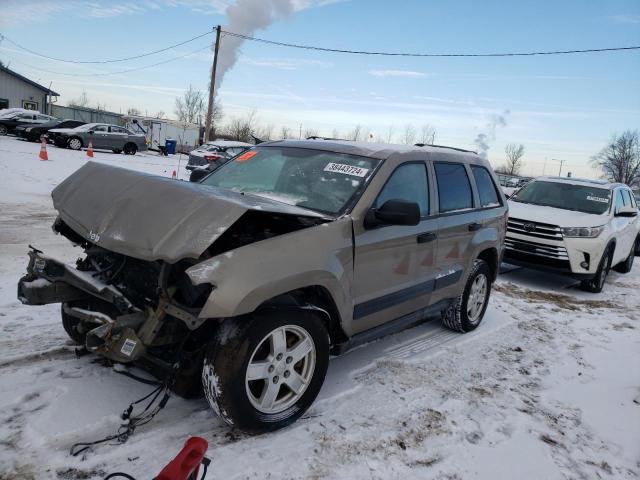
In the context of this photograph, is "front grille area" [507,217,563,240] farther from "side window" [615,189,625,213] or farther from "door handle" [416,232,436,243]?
"door handle" [416,232,436,243]

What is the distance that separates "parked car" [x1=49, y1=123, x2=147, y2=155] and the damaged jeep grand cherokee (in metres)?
23.1

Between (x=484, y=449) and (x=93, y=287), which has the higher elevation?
(x=93, y=287)

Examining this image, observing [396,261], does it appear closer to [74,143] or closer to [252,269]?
[252,269]

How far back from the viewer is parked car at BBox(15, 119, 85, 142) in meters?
25.4

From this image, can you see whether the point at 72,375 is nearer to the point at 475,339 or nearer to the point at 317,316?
the point at 317,316

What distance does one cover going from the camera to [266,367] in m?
2.91

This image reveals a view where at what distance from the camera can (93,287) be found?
2932 millimetres

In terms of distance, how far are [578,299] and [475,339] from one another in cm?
340

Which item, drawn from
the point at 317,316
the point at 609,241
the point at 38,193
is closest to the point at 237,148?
the point at 38,193

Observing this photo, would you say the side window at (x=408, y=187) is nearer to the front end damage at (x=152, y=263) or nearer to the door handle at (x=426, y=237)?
the door handle at (x=426, y=237)

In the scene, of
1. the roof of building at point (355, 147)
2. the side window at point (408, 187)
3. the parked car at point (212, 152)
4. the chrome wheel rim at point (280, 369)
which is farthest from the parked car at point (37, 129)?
the chrome wheel rim at point (280, 369)

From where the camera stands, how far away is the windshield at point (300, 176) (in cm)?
369

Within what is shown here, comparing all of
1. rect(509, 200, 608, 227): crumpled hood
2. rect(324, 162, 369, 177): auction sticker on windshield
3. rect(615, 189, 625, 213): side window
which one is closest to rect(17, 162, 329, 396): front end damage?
rect(324, 162, 369, 177): auction sticker on windshield

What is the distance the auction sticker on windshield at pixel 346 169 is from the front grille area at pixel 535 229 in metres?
5.41
